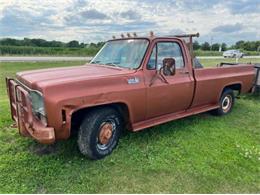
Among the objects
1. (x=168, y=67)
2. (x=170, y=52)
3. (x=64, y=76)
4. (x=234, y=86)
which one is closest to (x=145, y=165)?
(x=168, y=67)

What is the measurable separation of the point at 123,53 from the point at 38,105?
5.99 ft

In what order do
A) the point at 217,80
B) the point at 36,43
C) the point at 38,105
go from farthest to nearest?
the point at 36,43
the point at 217,80
the point at 38,105

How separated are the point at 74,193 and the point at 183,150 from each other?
1.96 metres

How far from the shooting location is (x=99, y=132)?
370cm

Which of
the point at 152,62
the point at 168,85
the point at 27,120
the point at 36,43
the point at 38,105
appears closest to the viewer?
the point at 38,105

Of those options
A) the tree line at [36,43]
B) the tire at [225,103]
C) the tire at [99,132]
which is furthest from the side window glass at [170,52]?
the tree line at [36,43]

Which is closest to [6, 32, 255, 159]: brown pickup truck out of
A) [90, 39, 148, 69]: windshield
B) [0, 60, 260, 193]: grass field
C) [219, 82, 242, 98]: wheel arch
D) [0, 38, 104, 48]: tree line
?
[90, 39, 148, 69]: windshield

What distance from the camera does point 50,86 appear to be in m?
3.11

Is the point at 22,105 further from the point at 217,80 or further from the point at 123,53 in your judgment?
the point at 217,80

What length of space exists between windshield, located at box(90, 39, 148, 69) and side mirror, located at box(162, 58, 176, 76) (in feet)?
1.32

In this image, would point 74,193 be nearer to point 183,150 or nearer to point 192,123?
point 183,150

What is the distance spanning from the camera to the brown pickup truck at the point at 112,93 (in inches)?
126

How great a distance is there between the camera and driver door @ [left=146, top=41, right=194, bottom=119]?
13.7ft

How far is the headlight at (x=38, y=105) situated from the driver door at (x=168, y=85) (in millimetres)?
1674
